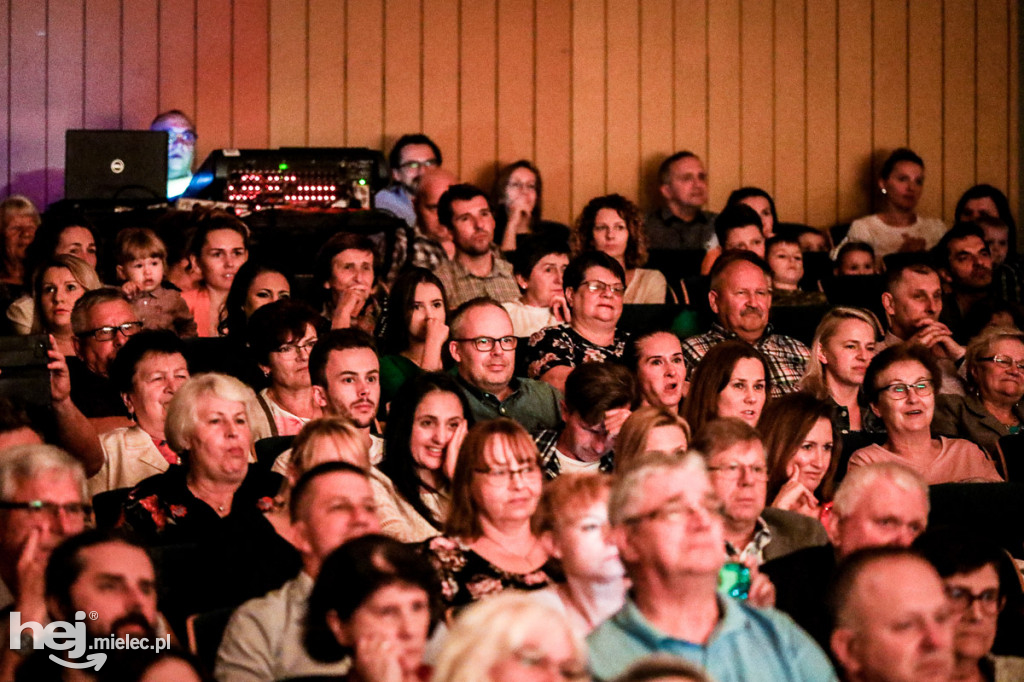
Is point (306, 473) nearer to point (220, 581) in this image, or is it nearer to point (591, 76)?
point (220, 581)

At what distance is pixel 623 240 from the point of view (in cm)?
489

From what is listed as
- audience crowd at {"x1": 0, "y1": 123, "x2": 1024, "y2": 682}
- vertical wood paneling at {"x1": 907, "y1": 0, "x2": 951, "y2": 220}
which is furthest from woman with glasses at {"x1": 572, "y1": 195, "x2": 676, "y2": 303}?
vertical wood paneling at {"x1": 907, "y1": 0, "x2": 951, "y2": 220}

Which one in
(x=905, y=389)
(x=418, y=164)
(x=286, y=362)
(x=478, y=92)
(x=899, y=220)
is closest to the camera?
(x=905, y=389)

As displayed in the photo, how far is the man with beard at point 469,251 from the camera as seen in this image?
15.6ft

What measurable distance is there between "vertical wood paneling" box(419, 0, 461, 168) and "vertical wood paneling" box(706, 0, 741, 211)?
3.75 ft

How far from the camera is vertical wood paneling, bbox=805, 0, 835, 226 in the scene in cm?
641

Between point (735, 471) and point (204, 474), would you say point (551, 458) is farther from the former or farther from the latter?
point (204, 474)

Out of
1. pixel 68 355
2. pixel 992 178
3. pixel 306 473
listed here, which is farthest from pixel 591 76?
pixel 306 473

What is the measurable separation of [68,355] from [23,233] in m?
1.11

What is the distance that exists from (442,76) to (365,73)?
0.34 meters

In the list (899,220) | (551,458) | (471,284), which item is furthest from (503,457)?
(899,220)

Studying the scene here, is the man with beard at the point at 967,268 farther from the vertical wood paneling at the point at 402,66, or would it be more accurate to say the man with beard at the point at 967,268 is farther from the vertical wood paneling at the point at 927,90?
the vertical wood paneling at the point at 402,66

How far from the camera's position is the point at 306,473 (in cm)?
247

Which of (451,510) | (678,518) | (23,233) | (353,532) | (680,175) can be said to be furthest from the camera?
(680,175)
